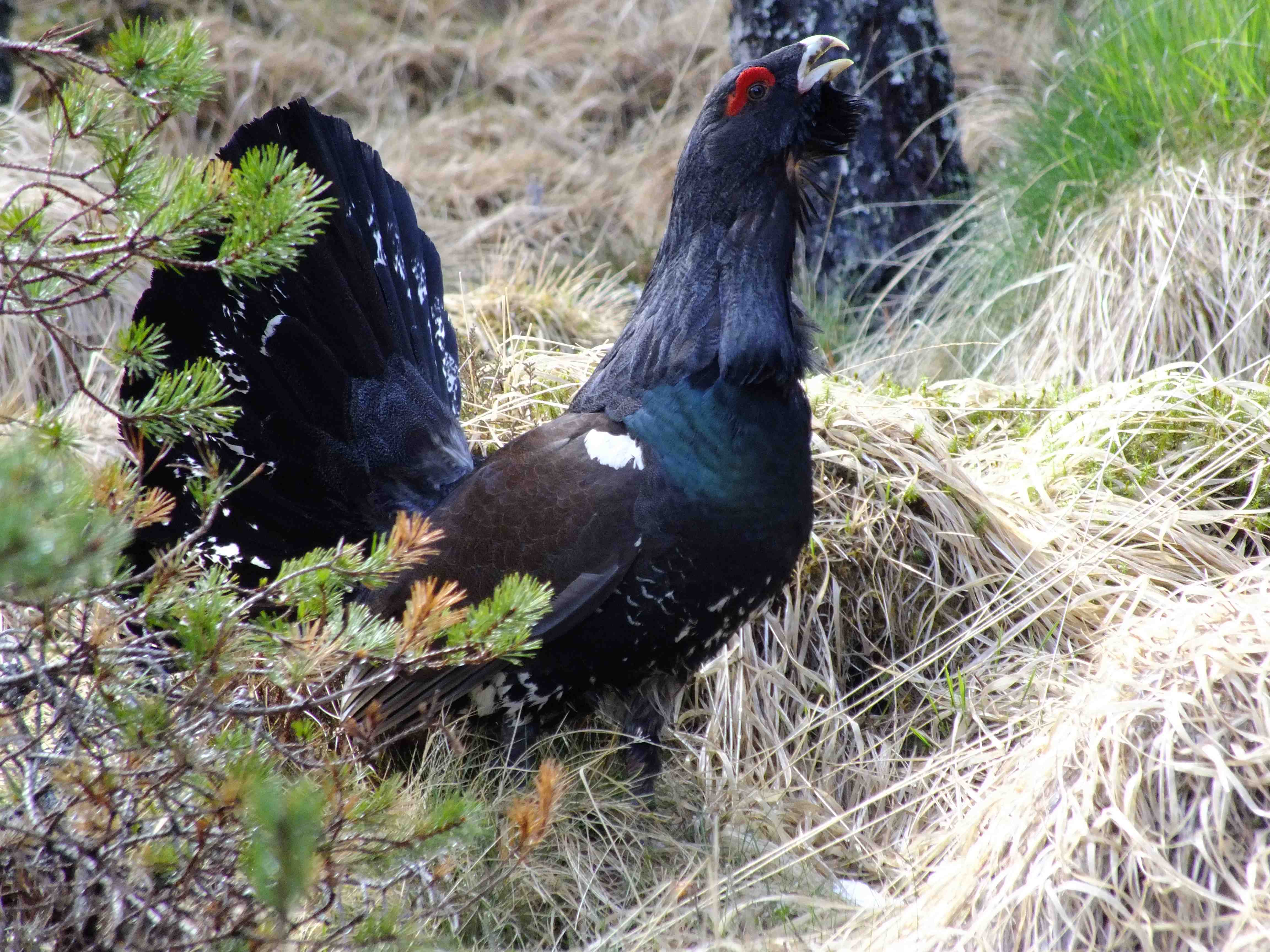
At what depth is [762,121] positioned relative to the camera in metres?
2.77

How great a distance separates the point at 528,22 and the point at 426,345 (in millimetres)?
6511

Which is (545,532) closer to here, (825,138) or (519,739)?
(519,739)

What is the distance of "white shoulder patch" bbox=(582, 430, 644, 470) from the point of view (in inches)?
103

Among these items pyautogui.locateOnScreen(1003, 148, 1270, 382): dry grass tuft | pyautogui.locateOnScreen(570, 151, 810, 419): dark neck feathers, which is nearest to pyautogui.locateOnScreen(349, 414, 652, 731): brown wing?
pyautogui.locateOnScreen(570, 151, 810, 419): dark neck feathers

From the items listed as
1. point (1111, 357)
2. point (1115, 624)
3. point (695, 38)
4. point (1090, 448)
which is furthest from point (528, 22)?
point (1115, 624)

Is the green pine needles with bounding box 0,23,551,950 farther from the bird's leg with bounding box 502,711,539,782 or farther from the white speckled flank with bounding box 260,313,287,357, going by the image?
the white speckled flank with bounding box 260,313,287,357

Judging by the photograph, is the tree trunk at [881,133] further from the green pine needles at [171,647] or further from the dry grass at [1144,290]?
the green pine needles at [171,647]

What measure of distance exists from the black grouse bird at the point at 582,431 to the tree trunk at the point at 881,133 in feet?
7.35

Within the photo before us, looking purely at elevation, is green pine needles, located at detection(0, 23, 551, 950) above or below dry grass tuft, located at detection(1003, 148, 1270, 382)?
above

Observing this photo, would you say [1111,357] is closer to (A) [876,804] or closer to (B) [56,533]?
(A) [876,804]

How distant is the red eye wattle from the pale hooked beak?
2.7 inches

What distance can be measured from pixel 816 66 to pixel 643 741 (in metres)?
1.67

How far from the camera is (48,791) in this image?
6.53ft

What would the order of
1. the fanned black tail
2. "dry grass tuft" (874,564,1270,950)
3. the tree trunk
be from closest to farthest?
"dry grass tuft" (874,564,1270,950)
the fanned black tail
the tree trunk
